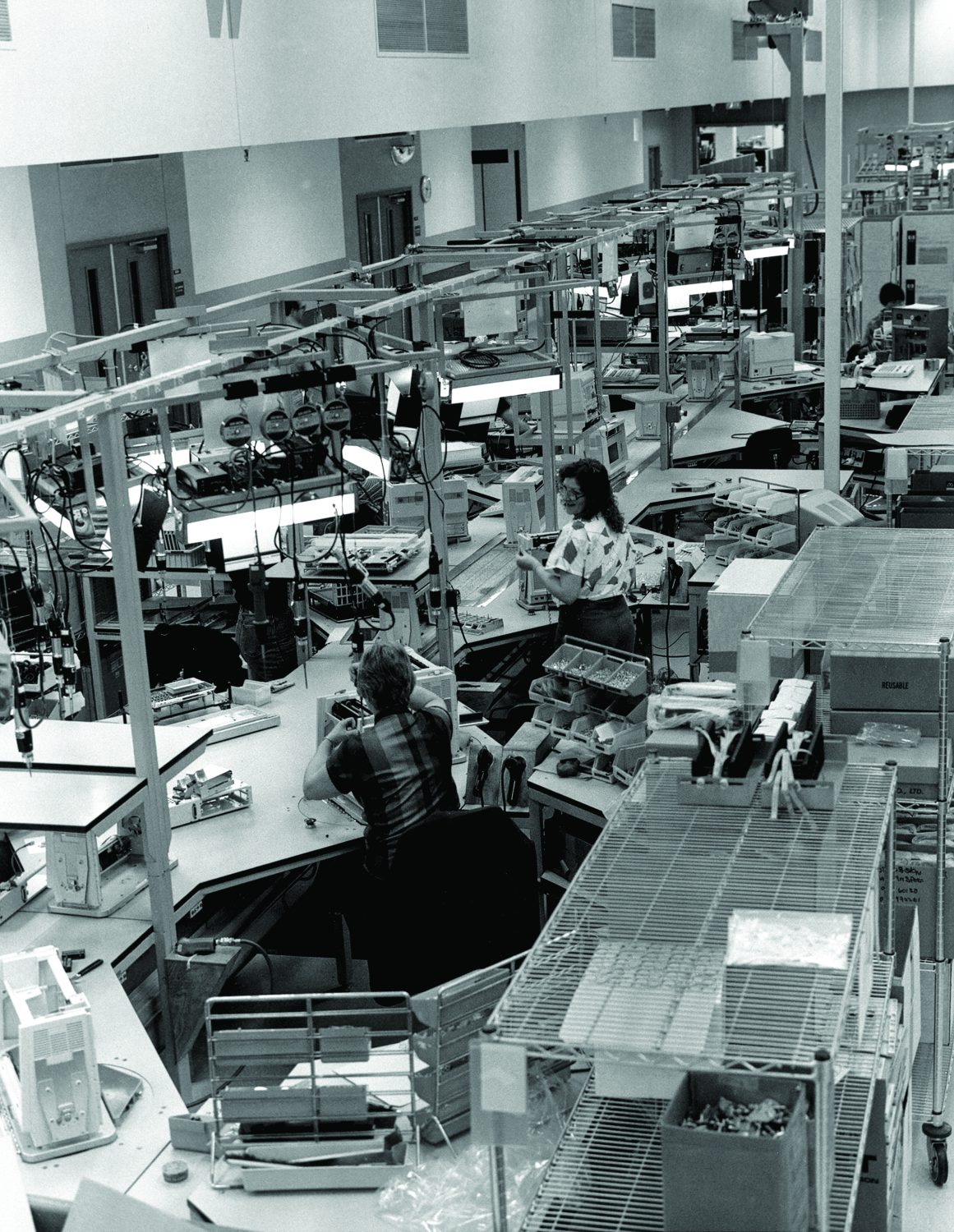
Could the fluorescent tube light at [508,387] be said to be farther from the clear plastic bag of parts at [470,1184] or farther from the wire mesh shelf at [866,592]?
the clear plastic bag of parts at [470,1184]

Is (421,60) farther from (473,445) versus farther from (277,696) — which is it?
(277,696)

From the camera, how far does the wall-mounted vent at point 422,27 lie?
8867mm

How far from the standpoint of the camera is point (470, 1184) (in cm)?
280

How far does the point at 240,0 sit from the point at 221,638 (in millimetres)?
3547

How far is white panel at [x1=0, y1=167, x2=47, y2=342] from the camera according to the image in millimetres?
8242

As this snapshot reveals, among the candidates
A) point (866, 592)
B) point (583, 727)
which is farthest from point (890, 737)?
point (583, 727)

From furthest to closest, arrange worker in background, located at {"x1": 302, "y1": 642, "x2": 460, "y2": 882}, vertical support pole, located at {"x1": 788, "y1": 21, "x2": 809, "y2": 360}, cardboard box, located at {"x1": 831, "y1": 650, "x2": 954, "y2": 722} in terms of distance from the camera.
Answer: vertical support pole, located at {"x1": 788, "y1": 21, "x2": 809, "y2": 360}, worker in background, located at {"x1": 302, "y1": 642, "x2": 460, "y2": 882}, cardboard box, located at {"x1": 831, "y1": 650, "x2": 954, "y2": 722}

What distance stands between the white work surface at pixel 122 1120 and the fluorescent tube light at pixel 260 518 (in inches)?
56.6

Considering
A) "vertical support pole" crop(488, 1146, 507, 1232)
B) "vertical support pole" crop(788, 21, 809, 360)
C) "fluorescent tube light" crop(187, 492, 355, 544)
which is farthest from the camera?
"vertical support pole" crop(788, 21, 809, 360)

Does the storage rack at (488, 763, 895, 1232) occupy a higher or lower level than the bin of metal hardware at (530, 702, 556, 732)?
higher

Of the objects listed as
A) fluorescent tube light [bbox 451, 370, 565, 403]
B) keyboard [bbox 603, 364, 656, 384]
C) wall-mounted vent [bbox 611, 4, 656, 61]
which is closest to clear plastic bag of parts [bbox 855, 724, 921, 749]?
fluorescent tube light [bbox 451, 370, 565, 403]

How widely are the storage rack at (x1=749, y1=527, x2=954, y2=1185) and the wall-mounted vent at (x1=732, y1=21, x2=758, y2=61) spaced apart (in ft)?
43.4

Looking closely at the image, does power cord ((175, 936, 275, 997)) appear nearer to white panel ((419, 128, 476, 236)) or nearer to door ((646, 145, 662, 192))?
white panel ((419, 128, 476, 236))

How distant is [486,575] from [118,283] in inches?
155
